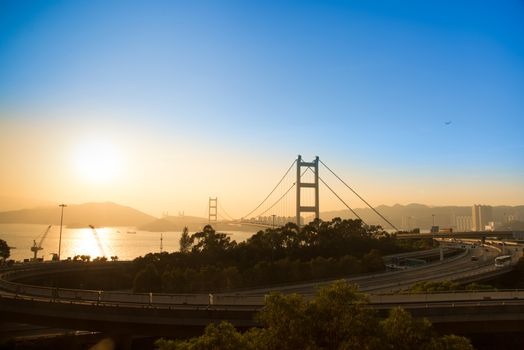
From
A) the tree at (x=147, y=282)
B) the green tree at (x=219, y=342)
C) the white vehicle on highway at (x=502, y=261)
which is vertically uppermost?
the green tree at (x=219, y=342)

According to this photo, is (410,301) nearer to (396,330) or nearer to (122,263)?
(396,330)

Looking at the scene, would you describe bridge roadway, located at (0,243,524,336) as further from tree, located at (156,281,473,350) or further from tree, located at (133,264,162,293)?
tree, located at (133,264,162,293)

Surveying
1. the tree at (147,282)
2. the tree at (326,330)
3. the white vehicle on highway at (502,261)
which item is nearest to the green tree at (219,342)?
the tree at (326,330)

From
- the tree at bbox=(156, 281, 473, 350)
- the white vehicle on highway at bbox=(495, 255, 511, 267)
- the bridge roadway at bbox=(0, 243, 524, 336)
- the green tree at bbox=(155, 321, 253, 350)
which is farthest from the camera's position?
the white vehicle on highway at bbox=(495, 255, 511, 267)

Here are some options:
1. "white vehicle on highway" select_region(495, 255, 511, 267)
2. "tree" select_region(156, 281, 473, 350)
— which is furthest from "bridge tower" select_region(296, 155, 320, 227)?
"tree" select_region(156, 281, 473, 350)

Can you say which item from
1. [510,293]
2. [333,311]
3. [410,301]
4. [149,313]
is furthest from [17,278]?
[510,293]

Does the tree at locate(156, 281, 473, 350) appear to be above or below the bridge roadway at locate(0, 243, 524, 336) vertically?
above

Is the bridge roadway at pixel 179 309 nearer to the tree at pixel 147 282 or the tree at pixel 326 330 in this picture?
the tree at pixel 326 330

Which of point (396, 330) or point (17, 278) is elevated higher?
point (396, 330)
